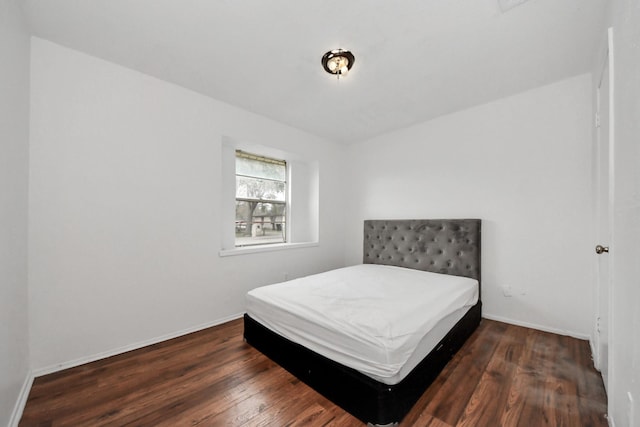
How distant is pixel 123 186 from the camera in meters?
2.18

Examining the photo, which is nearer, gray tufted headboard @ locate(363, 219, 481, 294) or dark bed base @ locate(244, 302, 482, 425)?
dark bed base @ locate(244, 302, 482, 425)

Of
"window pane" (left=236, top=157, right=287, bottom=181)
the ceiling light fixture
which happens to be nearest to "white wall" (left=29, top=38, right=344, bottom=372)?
"window pane" (left=236, top=157, right=287, bottom=181)

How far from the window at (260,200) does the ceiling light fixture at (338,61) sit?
1.77m

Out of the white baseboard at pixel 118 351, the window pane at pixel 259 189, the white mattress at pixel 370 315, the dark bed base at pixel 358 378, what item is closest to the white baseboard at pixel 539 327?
the white mattress at pixel 370 315

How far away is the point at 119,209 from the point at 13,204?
0.66 metres

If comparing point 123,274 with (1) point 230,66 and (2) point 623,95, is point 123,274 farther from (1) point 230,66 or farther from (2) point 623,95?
(2) point 623,95

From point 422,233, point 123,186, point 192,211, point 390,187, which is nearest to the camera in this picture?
point 123,186

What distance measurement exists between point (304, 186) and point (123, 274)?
2576mm

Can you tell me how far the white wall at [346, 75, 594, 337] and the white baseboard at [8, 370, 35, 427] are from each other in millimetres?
3779

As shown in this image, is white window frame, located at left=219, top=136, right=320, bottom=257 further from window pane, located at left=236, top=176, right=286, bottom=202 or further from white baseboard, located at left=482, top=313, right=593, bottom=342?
white baseboard, located at left=482, top=313, right=593, bottom=342

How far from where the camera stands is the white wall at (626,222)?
91 centimetres

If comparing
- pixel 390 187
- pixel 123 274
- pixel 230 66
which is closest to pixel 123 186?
pixel 123 274

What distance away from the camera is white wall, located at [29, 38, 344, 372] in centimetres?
187

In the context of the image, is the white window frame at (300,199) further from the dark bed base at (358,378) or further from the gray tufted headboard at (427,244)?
the dark bed base at (358,378)
